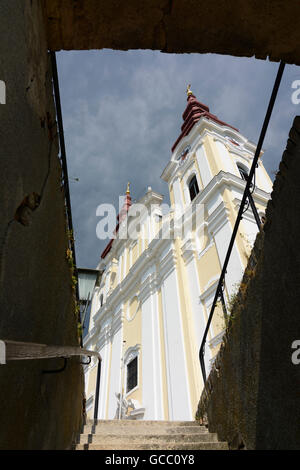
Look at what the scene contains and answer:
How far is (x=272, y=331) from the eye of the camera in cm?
309

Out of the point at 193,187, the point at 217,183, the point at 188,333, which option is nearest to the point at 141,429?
the point at 188,333

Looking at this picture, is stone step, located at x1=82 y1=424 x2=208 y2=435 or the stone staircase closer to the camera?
the stone staircase

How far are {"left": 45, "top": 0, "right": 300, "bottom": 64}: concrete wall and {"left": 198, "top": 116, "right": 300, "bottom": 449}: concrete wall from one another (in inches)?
33.6

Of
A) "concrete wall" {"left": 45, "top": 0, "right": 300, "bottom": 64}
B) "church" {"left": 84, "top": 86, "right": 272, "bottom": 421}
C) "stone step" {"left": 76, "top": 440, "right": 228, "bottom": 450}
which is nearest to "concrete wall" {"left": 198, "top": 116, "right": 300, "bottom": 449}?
"stone step" {"left": 76, "top": 440, "right": 228, "bottom": 450}

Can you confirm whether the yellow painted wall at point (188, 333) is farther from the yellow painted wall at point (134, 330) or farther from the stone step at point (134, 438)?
the stone step at point (134, 438)

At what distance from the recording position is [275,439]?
3016 mm

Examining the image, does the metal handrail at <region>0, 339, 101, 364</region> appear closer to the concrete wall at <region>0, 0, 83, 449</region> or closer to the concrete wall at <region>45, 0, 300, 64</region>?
the concrete wall at <region>0, 0, 83, 449</region>

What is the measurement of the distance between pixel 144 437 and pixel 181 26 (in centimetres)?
479

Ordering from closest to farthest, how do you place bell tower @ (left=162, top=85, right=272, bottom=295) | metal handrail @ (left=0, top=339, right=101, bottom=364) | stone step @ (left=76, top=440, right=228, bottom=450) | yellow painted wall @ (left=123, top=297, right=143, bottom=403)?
metal handrail @ (left=0, top=339, right=101, bottom=364), stone step @ (left=76, top=440, right=228, bottom=450), bell tower @ (left=162, top=85, right=272, bottom=295), yellow painted wall @ (left=123, top=297, right=143, bottom=403)

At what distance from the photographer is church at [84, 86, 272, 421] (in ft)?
41.3

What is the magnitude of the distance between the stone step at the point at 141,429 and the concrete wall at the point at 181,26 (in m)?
5.05
